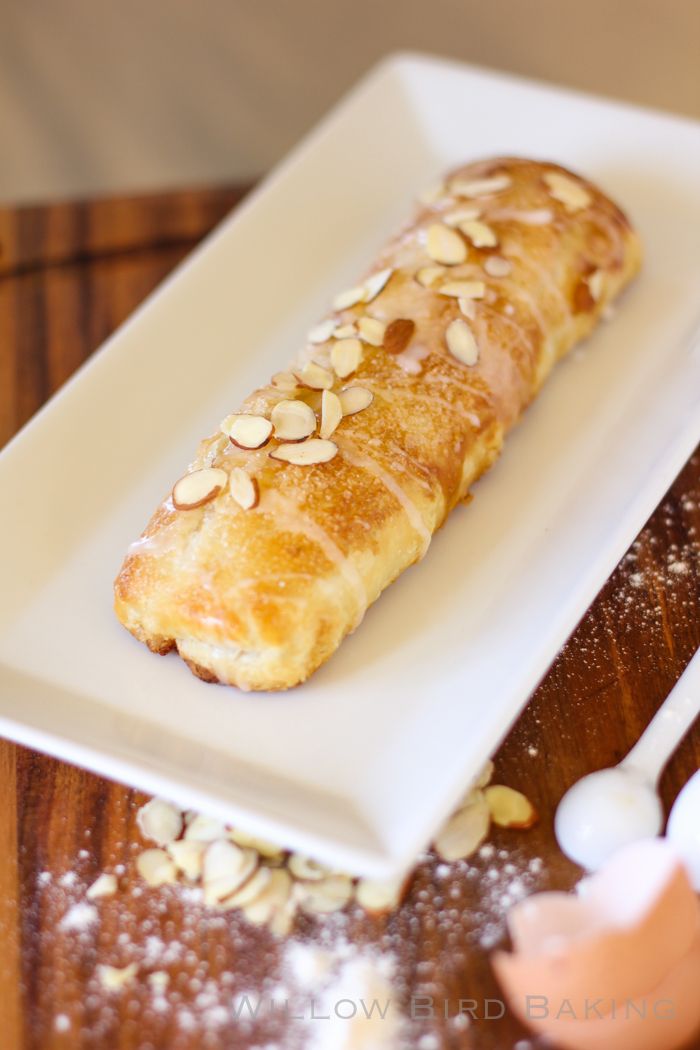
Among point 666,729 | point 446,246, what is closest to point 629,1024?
point 666,729

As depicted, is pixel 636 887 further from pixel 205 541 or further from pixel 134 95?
pixel 134 95

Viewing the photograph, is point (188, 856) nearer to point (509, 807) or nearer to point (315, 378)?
point (509, 807)

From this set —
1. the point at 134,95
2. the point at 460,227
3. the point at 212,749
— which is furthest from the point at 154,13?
the point at 212,749

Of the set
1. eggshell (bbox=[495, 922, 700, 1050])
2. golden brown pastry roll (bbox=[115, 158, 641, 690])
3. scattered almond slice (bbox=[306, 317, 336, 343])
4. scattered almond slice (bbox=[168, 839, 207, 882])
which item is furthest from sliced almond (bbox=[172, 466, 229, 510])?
eggshell (bbox=[495, 922, 700, 1050])

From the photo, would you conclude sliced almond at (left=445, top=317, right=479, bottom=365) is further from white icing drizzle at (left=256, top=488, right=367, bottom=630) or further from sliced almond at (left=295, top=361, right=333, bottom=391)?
white icing drizzle at (left=256, top=488, right=367, bottom=630)

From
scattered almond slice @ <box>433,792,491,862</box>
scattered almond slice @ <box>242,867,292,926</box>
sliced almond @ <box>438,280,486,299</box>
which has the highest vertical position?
sliced almond @ <box>438,280,486,299</box>

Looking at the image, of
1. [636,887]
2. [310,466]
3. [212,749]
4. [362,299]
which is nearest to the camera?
[636,887]
